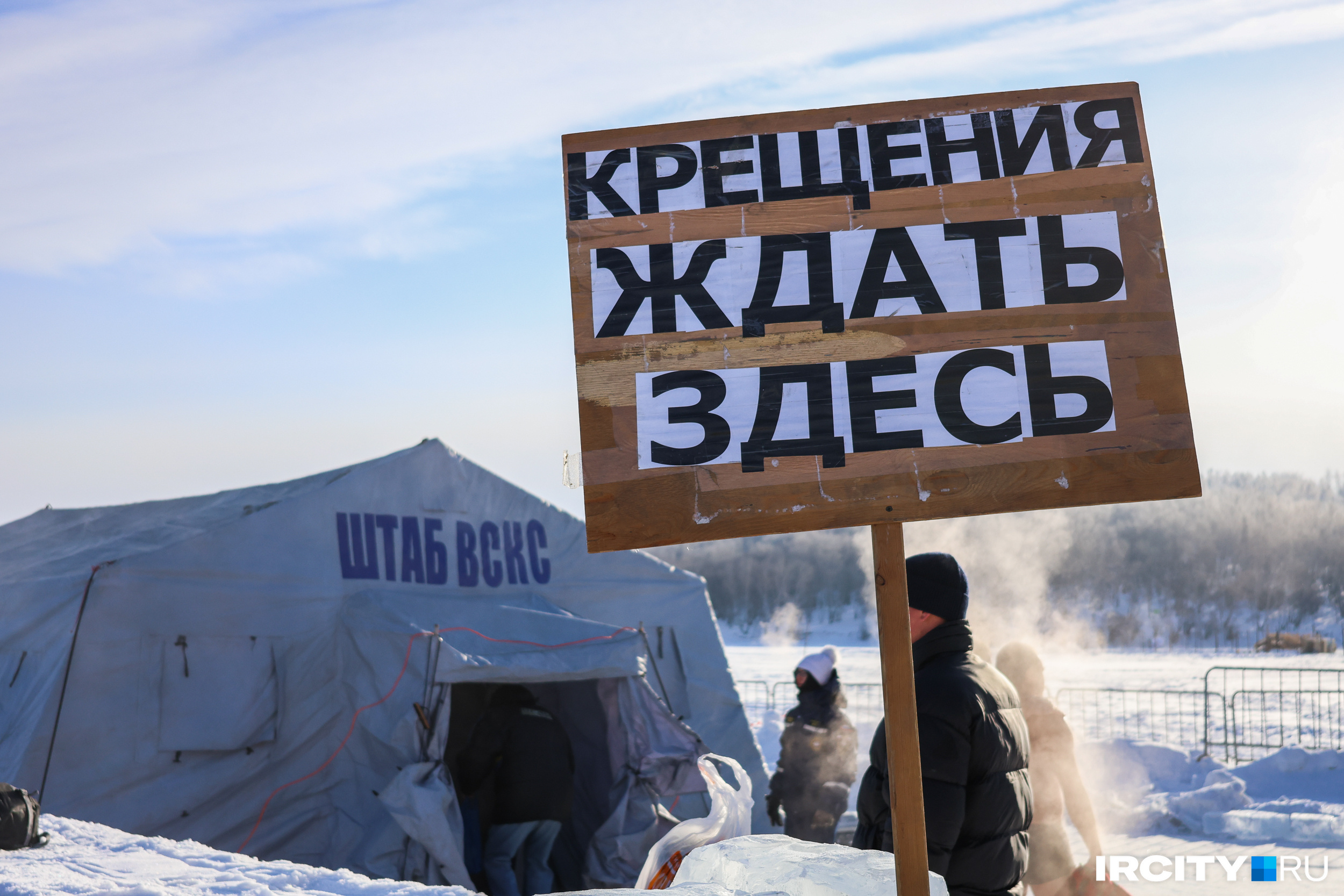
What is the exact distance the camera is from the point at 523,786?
6348mm

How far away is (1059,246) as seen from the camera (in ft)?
7.56

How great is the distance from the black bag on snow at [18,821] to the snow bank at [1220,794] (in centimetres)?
797

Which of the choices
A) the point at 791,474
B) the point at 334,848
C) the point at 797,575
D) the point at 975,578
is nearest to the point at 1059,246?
the point at 791,474

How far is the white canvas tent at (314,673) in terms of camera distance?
6.10 metres

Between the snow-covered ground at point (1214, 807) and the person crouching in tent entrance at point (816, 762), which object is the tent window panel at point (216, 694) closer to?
the person crouching in tent entrance at point (816, 762)

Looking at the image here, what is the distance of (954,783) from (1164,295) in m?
1.43

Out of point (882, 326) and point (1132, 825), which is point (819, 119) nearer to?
point (882, 326)

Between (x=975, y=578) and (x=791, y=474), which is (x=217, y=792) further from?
(x=975, y=578)

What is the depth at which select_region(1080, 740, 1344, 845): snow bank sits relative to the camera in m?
8.05

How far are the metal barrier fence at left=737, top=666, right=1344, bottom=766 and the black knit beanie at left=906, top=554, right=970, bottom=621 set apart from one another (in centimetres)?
763

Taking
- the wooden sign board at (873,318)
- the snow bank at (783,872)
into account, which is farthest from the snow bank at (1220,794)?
the wooden sign board at (873,318)

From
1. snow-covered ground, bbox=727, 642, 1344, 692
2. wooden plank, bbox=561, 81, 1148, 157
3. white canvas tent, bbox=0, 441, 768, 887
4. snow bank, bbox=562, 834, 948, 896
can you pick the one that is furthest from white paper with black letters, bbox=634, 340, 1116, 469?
snow-covered ground, bbox=727, 642, 1344, 692

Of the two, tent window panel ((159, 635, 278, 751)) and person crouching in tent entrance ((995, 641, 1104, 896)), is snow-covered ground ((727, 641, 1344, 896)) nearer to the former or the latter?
person crouching in tent entrance ((995, 641, 1104, 896))

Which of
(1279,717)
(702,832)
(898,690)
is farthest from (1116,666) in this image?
(898,690)
